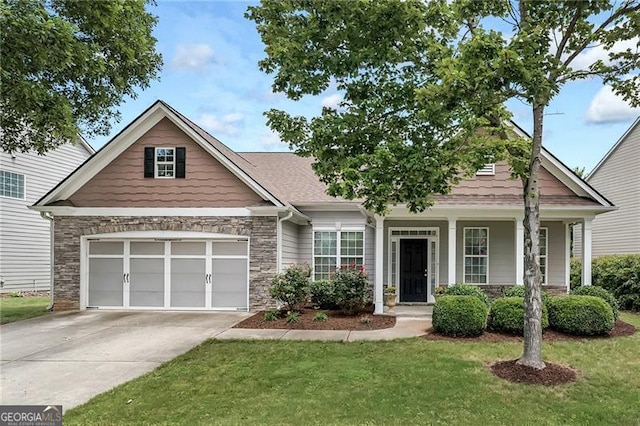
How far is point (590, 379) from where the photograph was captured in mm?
6836

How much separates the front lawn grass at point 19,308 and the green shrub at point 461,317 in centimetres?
1077

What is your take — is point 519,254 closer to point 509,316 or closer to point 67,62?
point 509,316

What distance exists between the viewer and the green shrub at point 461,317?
9.53 metres

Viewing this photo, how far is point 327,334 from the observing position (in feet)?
33.2

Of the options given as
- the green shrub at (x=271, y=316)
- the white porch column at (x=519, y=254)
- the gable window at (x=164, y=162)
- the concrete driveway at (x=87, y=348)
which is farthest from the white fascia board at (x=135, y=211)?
the white porch column at (x=519, y=254)

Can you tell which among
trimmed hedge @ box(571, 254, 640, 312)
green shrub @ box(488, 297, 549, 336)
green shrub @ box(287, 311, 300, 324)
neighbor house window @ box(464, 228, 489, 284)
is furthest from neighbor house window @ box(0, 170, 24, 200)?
trimmed hedge @ box(571, 254, 640, 312)

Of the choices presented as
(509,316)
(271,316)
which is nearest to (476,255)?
(509,316)

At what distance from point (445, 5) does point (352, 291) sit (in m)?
7.50

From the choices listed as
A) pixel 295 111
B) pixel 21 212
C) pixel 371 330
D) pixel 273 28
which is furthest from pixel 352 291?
pixel 21 212

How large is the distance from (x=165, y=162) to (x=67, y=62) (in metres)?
5.86

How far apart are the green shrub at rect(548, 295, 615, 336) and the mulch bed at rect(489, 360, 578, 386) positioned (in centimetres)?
268

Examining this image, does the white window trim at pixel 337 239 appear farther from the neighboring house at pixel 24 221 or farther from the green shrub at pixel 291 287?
the neighboring house at pixel 24 221

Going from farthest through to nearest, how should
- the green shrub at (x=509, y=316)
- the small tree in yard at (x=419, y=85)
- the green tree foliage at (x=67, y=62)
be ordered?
the green shrub at (x=509, y=316) < the green tree foliage at (x=67, y=62) < the small tree in yard at (x=419, y=85)

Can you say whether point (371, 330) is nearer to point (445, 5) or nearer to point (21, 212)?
point (445, 5)
